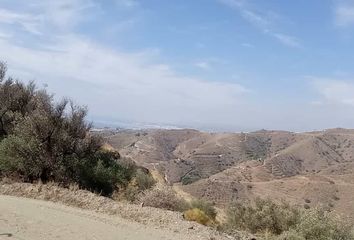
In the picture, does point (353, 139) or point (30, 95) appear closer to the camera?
point (30, 95)

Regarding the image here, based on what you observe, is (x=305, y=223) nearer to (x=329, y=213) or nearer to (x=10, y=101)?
(x=329, y=213)

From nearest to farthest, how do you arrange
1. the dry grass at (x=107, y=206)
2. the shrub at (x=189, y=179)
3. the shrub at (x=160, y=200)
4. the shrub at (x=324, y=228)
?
the dry grass at (x=107, y=206) < the shrub at (x=324, y=228) < the shrub at (x=160, y=200) < the shrub at (x=189, y=179)

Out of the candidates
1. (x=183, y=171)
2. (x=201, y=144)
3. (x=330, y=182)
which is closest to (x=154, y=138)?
(x=201, y=144)

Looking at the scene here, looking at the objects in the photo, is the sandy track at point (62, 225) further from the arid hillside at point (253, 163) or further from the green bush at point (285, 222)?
the arid hillside at point (253, 163)

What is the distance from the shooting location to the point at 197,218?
20.5m

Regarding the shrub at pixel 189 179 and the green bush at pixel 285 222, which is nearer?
the green bush at pixel 285 222

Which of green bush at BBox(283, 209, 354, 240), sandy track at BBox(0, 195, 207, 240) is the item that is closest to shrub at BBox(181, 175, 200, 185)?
green bush at BBox(283, 209, 354, 240)

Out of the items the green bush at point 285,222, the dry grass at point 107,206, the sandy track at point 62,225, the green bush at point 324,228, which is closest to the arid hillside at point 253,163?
the green bush at point 285,222

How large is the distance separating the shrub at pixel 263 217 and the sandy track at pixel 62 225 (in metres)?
7.67

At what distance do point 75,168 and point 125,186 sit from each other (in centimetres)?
340

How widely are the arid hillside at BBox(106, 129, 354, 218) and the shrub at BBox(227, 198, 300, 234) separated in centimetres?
2020

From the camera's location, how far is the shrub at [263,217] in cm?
2258

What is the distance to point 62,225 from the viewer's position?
14391 millimetres

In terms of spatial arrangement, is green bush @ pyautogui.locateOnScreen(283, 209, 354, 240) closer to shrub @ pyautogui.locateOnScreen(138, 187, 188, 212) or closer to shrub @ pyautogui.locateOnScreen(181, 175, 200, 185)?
shrub @ pyautogui.locateOnScreen(138, 187, 188, 212)
